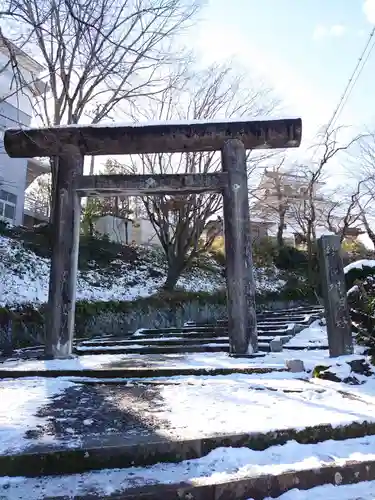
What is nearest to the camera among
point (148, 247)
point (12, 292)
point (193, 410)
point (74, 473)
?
point (74, 473)

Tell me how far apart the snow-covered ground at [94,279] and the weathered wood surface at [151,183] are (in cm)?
528

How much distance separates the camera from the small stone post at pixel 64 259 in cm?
618

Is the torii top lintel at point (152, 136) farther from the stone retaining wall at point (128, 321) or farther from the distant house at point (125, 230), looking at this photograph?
the distant house at point (125, 230)

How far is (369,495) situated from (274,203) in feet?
→ 74.3

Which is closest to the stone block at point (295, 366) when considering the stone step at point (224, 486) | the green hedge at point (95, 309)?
the stone step at point (224, 486)

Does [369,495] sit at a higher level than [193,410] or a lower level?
lower

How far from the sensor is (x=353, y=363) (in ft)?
15.6

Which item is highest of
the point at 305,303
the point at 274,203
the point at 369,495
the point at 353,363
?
the point at 274,203

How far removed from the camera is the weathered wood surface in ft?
21.6

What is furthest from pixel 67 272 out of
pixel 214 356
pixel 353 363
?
pixel 353 363

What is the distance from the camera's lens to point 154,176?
21.7 feet

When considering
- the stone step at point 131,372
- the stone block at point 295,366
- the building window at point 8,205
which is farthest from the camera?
the building window at point 8,205

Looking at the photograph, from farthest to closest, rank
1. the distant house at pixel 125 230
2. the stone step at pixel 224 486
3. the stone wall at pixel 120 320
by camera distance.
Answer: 1. the distant house at pixel 125 230
2. the stone wall at pixel 120 320
3. the stone step at pixel 224 486

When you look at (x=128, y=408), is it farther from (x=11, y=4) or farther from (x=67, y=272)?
(x=11, y=4)
